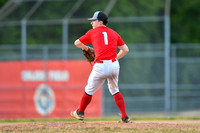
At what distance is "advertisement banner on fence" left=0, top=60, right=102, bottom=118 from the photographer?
15.0m

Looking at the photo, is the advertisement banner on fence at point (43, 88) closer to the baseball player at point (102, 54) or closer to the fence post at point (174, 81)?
the fence post at point (174, 81)

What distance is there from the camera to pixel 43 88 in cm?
1518

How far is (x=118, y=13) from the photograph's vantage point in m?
17.2

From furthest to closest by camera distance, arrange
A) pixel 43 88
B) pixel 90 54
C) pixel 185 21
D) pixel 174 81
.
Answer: pixel 185 21 < pixel 174 81 < pixel 43 88 < pixel 90 54

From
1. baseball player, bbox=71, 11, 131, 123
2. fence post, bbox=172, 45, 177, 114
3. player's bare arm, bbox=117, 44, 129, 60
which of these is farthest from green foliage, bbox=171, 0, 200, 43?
baseball player, bbox=71, 11, 131, 123

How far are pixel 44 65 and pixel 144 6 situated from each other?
474 centimetres

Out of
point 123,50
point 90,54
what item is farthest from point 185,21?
point 90,54

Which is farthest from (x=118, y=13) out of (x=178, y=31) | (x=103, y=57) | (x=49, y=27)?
(x=103, y=57)

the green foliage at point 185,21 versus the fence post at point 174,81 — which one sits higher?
the green foliage at point 185,21

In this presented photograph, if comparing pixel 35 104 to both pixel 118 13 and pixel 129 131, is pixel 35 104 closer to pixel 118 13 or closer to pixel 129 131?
pixel 118 13

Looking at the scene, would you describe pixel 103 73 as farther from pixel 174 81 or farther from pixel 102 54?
pixel 174 81

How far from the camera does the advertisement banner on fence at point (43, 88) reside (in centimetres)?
1499

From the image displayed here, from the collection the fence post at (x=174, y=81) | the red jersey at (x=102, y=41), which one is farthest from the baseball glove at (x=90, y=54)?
the fence post at (x=174, y=81)

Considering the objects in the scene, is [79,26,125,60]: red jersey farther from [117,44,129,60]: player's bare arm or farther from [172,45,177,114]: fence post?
[172,45,177,114]: fence post
